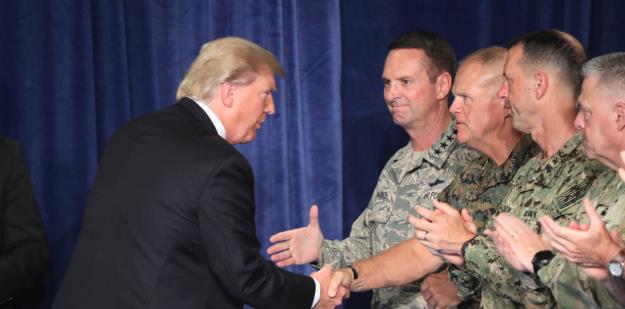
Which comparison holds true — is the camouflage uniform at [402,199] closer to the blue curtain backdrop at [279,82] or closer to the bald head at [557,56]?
the bald head at [557,56]

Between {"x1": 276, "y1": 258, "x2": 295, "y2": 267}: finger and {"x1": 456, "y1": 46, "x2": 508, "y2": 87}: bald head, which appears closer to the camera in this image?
{"x1": 456, "y1": 46, "x2": 508, "y2": 87}: bald head

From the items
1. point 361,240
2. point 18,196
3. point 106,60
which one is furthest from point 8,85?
point 361,240

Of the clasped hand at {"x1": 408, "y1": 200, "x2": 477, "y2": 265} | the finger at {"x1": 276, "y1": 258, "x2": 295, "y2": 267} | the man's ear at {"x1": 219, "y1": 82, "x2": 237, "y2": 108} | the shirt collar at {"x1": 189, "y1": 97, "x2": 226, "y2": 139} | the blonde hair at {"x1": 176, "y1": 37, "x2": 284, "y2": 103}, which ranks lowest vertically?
the finger at {"x1": 276, "y1": 258, "x2": 295, "y2": 267}

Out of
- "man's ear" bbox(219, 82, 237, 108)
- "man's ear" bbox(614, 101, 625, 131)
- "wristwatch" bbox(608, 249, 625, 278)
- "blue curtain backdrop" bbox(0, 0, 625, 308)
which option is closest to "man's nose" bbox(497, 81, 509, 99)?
"man's ear" bbox(614, 101, 625, 131)

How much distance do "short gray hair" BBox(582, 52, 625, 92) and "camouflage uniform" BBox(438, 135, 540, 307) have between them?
554 millimetres

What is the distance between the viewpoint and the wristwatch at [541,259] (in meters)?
2.11

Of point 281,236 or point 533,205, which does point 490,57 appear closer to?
point 533,205

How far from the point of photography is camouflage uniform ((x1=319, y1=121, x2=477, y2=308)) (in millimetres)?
3029

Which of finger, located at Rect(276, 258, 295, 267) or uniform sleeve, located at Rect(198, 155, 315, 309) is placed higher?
uniform sleeve, located at Rect(198, 155, 315, 309)

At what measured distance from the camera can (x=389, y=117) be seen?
398 cm

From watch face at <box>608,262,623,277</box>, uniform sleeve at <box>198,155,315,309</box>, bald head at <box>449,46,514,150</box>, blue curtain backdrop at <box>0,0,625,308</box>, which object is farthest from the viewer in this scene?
blue curtain backdrop at <box>0,0,625,308</box>

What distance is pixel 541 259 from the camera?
211 centimetres

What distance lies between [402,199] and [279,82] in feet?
3.43

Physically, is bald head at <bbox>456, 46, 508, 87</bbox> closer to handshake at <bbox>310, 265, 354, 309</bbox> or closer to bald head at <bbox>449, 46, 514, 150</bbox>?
bald head at <bbox>449, 46, 514, 150</bbox>
